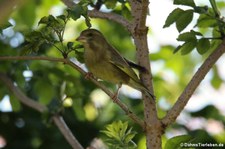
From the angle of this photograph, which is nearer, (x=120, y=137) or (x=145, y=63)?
(x=120, y=137)

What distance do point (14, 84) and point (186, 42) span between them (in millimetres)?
1191

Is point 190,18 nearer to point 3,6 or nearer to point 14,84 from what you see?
point 14,84

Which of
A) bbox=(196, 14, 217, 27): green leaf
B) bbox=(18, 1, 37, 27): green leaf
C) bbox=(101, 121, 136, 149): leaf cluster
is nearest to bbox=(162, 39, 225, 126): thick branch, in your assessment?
bbox=(101, 121, 136, 149): leaf cluster

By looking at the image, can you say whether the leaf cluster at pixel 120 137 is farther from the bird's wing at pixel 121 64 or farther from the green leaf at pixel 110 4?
the green leaf at pixel 110 4

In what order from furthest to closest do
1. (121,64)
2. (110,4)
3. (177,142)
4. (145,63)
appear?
(121,64) → (110,4) → (145,63) → (177,142)

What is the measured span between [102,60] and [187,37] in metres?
0.85

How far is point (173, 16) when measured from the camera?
245 cm

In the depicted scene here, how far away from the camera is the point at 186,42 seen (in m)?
2.51

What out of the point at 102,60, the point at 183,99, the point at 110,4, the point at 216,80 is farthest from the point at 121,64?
the point at 216,80

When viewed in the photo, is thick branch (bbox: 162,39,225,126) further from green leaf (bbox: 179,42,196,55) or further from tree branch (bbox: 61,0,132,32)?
tree branch (bbox: 61,0,132,32)

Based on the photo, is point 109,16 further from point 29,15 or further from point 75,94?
point 29,15

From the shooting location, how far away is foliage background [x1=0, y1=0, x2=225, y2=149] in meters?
3.26

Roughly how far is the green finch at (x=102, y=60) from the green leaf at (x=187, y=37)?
1.75 feet

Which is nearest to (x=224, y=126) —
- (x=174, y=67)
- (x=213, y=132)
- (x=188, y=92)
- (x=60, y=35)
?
(x=213, y=132)
